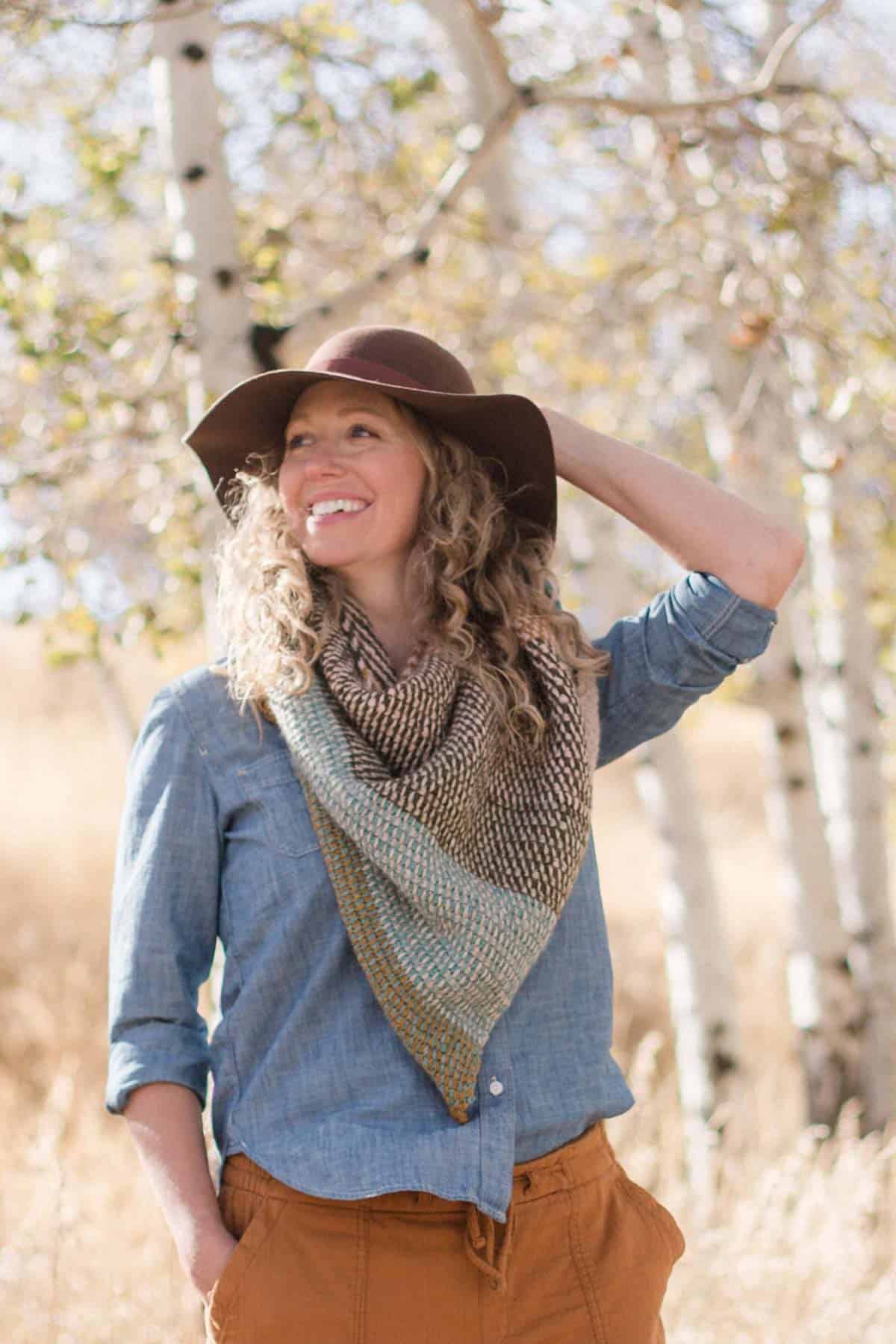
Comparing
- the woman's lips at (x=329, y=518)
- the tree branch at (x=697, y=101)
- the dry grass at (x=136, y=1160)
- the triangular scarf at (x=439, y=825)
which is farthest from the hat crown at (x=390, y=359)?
the dry grass at (x=136, y=1160)

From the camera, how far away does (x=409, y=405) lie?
2207mm

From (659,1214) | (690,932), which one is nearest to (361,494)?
(659,1214)

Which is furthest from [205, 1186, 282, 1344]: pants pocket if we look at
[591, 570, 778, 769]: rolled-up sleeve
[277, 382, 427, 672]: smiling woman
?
[591, 570, 778, 769]: rolled-up sleeve

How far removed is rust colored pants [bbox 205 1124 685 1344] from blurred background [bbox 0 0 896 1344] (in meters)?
0.84

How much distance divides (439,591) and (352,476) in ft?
0.77

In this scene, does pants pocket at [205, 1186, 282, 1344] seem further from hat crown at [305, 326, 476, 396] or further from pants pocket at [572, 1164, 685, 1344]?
hat crown at [305, 326, 476, 396]

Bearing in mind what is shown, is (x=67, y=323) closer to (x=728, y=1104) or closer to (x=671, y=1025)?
(x=728, y=1104)

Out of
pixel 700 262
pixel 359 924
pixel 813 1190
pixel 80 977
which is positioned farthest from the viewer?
pixel 80 977

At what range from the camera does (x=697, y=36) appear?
4512mm

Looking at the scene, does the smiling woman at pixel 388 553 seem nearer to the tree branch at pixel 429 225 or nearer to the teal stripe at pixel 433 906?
the teal stripe at pixel 433 906

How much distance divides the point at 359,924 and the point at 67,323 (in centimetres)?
198

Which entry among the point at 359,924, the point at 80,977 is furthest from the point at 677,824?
the point at 80,977

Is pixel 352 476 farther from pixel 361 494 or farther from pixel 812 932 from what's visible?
pixel 812 932

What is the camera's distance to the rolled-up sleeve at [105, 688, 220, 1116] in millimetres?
1882
